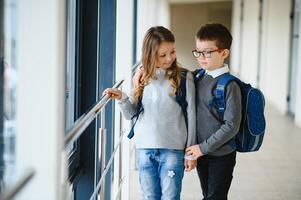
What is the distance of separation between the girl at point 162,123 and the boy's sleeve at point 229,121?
0.06 meters

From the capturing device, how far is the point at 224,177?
4.26ft

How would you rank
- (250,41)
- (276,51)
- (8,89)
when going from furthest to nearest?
(250,41)
(276,51)
(8,89)

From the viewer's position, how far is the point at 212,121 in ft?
4.19

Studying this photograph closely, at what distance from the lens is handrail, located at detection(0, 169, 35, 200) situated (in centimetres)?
64

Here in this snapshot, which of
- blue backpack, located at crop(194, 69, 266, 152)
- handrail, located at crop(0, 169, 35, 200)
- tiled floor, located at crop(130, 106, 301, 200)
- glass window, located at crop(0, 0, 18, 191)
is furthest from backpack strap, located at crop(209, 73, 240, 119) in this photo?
tiled floor, located at crop(130, 106, 301, 200)

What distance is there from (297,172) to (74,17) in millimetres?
1467

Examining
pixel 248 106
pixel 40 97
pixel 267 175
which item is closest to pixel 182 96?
pixel 248 106

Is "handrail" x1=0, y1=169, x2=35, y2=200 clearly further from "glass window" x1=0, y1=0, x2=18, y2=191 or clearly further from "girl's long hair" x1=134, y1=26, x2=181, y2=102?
"girl's long hair" x1=134, y1=26, x2=181, y2=102

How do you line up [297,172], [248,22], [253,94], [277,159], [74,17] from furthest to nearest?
1. [248,22]
2. [277,159]
3. [297,172]
4. [74,17]
5. [253,94]

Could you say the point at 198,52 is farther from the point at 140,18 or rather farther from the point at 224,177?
the point at 140,18

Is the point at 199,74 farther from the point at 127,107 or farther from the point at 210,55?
the point at 127,107

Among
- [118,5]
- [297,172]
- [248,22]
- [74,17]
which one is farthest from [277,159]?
[248,22]

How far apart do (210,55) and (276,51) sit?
12.3 ft

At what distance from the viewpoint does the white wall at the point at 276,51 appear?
4.54 meters
